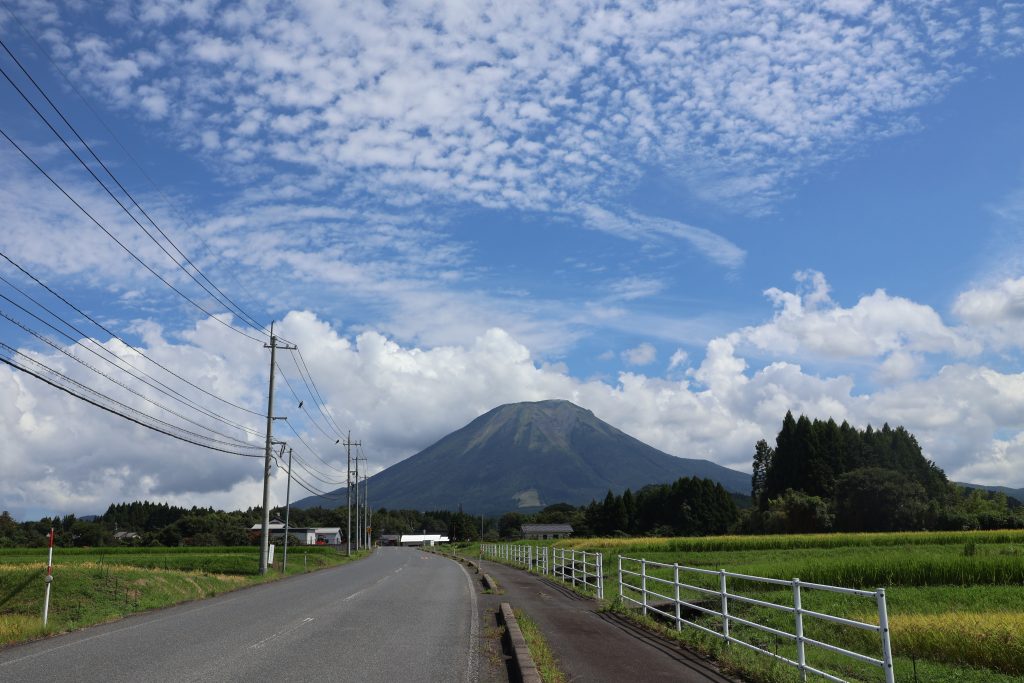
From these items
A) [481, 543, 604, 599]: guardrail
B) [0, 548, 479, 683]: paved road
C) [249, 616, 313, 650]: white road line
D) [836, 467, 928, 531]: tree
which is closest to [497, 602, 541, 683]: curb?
[0, 548, 479, 683]: paved road

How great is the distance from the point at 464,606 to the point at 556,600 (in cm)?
299

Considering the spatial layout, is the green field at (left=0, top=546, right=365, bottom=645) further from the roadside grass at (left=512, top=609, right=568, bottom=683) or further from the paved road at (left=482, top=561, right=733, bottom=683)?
the paved road at (left=482, top=561, right=733, bottom=683)

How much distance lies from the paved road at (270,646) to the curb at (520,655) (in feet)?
2.02

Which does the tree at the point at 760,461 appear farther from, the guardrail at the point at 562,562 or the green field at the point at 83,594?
the green field at the point at 83,594

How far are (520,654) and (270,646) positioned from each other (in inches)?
164

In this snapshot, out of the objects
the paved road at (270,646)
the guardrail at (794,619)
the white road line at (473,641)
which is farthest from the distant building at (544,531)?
the paved road at (270,646)

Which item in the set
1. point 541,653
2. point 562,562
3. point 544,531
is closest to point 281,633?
point 541,653

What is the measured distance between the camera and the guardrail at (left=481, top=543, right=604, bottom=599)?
23.8 m

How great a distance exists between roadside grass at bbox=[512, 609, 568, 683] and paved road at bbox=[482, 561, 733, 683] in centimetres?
13

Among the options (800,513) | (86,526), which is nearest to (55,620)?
(800,513)

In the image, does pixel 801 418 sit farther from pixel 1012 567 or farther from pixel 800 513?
pixel 1012 567

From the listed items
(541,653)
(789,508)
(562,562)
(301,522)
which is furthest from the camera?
(301,522)

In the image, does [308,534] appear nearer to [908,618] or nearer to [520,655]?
[908,618]

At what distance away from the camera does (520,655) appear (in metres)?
10.6
